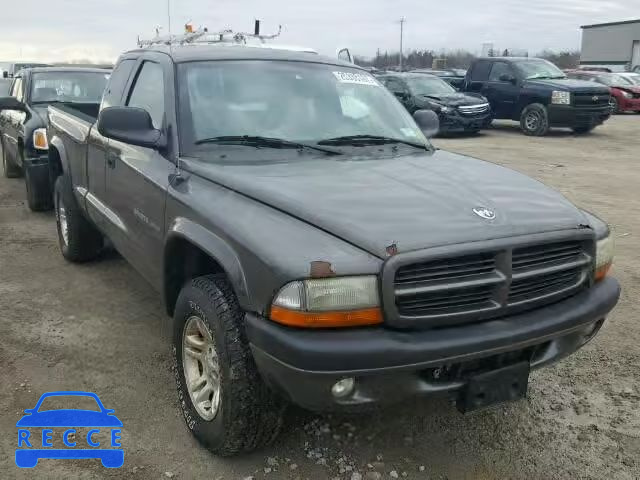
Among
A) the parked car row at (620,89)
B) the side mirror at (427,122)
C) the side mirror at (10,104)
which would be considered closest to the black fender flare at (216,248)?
the side mirror at (427,122)

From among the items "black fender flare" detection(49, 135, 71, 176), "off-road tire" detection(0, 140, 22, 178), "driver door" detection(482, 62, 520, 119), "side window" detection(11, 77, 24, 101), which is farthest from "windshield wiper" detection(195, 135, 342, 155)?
"driver door" detection(482, 62, 520, 119)

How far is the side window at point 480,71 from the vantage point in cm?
1756

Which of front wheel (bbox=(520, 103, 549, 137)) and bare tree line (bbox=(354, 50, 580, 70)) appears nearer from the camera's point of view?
front wheel (bbox=(520, 103, 549, 137))

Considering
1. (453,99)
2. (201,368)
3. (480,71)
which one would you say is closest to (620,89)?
(480,71)

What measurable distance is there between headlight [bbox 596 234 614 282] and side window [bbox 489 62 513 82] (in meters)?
15.1

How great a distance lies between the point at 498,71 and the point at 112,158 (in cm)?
1511

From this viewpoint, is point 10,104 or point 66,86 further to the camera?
point 66,86

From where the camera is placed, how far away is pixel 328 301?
2.26 meters

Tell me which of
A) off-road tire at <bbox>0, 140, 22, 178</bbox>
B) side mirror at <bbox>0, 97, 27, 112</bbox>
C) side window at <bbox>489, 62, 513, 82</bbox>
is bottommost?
off-road tire at <bbox>0, 140, 22, 178</bbox>

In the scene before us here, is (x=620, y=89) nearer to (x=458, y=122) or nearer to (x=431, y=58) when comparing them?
(x=458, y=122)

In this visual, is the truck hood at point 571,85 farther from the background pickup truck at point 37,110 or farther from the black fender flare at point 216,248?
the black fender flare at point 216,248

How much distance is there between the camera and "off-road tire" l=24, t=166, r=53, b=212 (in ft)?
23.8

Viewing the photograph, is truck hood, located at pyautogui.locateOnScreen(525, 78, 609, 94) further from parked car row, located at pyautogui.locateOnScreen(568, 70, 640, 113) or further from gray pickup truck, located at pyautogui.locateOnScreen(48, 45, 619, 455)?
gray pickup truck, located at pyautogui.locateOnScreen(48, 45, 619, 455)

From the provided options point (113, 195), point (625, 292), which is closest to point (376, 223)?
point (113, 195)
